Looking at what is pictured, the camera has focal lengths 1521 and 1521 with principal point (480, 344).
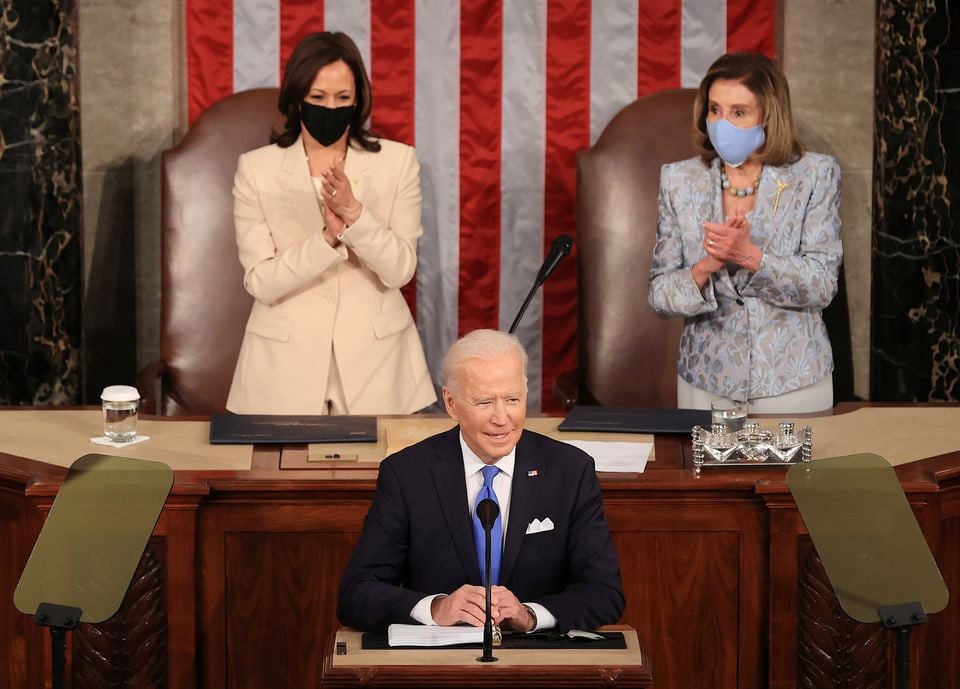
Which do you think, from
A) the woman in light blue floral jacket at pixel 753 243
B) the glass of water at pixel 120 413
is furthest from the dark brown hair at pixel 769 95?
the glass of water at pixel 120 413

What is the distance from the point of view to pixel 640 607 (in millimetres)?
3551

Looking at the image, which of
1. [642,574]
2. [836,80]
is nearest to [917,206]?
[836,80]

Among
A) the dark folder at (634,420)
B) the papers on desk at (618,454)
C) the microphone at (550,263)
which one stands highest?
the microphone at (550,263)

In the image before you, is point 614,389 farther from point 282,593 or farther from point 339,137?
point 282,593

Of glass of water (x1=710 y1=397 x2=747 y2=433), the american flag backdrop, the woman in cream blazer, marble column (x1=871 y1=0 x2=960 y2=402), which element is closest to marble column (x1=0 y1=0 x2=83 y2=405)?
the american flag backdrop

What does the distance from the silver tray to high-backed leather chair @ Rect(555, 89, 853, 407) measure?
1.67 meters

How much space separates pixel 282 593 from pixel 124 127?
263cm

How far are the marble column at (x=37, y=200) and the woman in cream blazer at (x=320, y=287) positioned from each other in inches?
37.4

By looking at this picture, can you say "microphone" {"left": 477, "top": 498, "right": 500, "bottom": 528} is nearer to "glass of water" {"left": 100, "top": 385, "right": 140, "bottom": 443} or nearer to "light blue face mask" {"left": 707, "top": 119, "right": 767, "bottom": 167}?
"glass of water" {"left": 100, "top": 385, "right": 140, "bottom": 443}

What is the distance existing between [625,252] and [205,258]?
58.4 inches

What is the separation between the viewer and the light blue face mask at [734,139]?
4133mm

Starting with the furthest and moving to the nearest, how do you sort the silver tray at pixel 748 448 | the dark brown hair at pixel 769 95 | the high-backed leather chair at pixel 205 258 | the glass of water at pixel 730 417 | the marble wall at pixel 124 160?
1. the marble wall at pixel 124 160
2. the high-backed leather chair at pixel 205 258
3. the dark brown hair at pixel 769 95
4. the glass of water at pixel 730 417
5. the silver tray at pixel 748 448

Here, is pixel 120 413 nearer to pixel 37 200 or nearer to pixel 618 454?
pixel 618 454

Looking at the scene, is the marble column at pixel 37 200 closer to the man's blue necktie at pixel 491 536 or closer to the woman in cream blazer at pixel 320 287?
the woman in cream blazer at pixel 320 287
